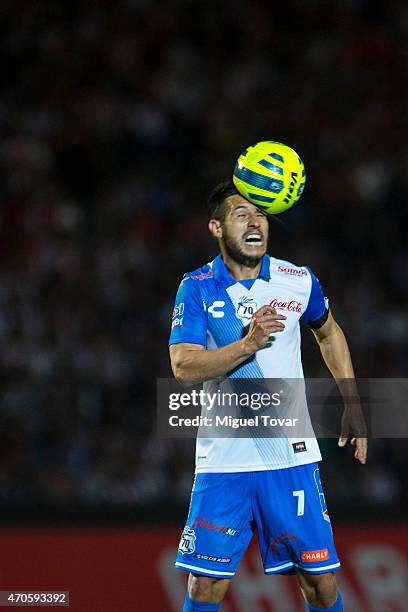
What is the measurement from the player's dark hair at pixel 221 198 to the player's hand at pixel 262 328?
71 cm

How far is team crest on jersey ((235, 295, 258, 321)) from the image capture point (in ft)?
15.6

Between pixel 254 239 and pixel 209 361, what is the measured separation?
67 centimetres

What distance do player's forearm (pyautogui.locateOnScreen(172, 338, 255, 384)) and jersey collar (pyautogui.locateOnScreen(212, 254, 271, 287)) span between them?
0.44 metres

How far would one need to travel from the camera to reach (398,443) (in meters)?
8.47

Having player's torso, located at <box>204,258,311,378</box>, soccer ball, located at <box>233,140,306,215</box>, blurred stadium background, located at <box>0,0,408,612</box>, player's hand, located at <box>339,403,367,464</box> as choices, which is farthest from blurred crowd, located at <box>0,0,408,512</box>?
soccer ball, located at <box>233,140,306,215</box>

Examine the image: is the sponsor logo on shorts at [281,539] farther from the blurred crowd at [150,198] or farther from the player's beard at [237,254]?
the blurred crowd at [150,198]

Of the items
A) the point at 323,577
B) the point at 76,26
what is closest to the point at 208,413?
the point at 323,577

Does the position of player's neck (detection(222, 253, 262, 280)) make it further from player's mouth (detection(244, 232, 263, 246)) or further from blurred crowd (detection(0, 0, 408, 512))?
blurred crowd (detection(0, 0, 408, 512))

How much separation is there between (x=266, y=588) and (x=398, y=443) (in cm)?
199

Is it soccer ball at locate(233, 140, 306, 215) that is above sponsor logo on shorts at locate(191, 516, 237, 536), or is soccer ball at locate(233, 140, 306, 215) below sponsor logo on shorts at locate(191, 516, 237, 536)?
above

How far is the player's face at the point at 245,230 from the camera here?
478 cm

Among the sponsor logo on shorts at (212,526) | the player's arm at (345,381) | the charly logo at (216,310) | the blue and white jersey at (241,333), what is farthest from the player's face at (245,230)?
the sponsor logo on shorts at (212,526)

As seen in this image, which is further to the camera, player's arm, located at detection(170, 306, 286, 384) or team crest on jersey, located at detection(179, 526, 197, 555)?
team crest on jersey, located at detection(179, 526, 197, 555)

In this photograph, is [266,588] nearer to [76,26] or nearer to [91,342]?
[91,342]
